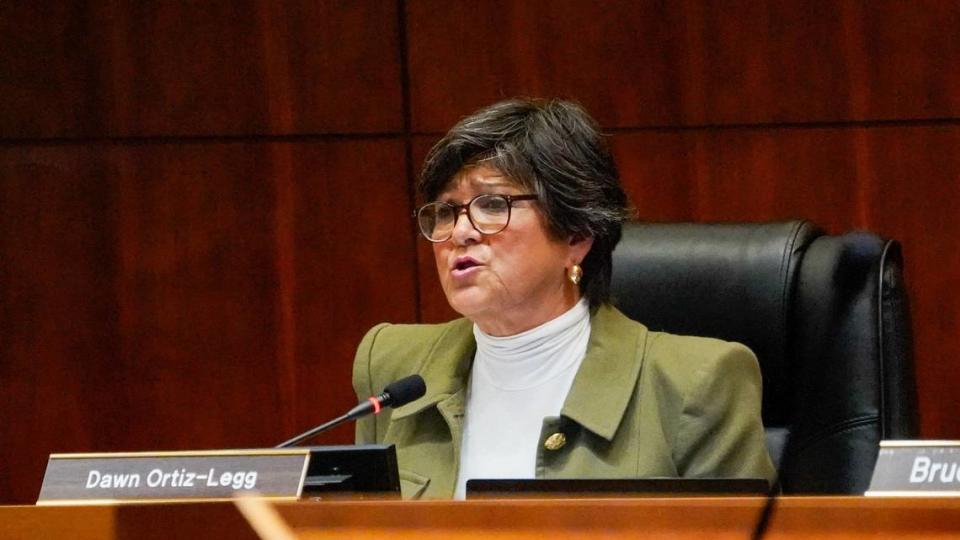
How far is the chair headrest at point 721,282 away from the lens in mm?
2447

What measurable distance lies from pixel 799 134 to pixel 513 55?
2.31ft

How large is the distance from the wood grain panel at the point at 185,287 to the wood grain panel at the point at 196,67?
7cm

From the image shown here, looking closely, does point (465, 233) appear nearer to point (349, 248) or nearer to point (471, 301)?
point (471, 301)

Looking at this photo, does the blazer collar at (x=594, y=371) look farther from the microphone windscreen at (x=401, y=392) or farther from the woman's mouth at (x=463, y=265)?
the microphone windscreen at (x=401, y=392)

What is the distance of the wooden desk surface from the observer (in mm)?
1262

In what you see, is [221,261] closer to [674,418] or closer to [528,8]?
[528,8]

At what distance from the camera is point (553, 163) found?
7.86 feet

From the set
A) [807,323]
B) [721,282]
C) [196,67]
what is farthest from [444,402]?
[196,67]

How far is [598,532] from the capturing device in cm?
131

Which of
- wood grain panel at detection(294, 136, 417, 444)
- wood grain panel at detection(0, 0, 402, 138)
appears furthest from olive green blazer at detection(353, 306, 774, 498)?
wood grain panel at detection(0, 0, 402, 138)

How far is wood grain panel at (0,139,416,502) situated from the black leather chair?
122cm

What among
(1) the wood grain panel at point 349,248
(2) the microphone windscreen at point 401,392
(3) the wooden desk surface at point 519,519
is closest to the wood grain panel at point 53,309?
(1) the wood grain panel at point 349,248

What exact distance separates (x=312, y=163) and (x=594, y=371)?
1.45m

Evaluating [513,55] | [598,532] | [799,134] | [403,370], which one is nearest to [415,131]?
[513,55]
